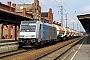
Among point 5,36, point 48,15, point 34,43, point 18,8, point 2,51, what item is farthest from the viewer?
point 48,15

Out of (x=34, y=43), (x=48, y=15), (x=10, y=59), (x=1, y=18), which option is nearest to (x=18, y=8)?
(x=48, y=15)

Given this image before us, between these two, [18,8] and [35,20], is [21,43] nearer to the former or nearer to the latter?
[35,20]

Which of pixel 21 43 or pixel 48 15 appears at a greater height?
pixel 48 15

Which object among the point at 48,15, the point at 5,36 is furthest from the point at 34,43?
the point at 48,15

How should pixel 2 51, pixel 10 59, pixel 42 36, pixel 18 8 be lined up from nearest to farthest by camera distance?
pixel 10 59 < pixel 2 51 < pixel 42 36 < pixel 18 8

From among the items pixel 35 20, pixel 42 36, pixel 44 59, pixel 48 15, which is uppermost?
pixel 48 15

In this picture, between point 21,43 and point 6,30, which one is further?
point 6,30

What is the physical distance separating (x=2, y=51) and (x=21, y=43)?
3409 millimetres

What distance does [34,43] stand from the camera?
23.8 metres

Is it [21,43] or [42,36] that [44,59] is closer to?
[21,43]

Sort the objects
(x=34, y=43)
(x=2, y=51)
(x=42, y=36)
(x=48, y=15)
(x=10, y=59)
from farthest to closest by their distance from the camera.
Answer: (x=48, y=15), (x=42, y=36), (x=34, y=43), (x=2, y=51), (x=10, y=59)

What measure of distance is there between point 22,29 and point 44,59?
9967mm

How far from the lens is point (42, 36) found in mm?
26047

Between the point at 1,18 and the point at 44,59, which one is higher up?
the point at 1,18
